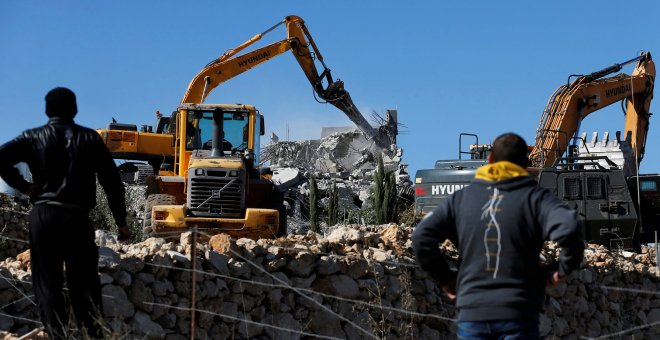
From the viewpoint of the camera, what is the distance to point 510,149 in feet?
17.3

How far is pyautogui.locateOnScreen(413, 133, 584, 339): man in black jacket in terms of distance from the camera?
16.5ft

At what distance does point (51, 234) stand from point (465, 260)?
98.2 inches

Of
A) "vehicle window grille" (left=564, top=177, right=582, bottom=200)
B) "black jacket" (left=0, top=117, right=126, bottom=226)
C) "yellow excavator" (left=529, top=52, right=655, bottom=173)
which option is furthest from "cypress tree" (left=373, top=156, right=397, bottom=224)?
"black jacket" (left=0, top=117, right=126, bottom=226)

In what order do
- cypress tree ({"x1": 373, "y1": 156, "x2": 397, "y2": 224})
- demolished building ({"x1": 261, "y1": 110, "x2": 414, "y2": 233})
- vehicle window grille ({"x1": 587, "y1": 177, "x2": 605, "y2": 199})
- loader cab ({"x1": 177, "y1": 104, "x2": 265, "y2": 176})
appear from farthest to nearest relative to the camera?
demolished building ({"x1": 261, "y1": 110, "x2": 414, "y2": 233}) < cypress tree ({"x1": 373, "y1": 156, "x2": 397, "y2": 224}) < vehicle window grille ({"x1": 587, "y1": 177, "x2": 605, "y2": 199}) < loader cab ({"x1": 177, "y1": 104, "x2": 265, "y2": 176})

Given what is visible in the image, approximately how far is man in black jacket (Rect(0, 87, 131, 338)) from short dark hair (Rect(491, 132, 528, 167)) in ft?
8.17

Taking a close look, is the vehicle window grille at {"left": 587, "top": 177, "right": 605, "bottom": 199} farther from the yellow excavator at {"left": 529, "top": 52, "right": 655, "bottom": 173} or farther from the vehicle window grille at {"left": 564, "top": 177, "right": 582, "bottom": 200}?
the yellow excavator at {"left": 529, "top": 52, "right": 655, "bottom": 173}

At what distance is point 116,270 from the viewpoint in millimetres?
8852

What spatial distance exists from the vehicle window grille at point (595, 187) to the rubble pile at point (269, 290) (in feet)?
14.8

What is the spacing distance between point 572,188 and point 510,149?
13.2 m

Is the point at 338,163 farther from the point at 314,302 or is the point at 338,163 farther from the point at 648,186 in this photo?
the point at 314,302

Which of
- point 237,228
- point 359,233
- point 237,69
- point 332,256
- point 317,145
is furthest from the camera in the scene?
point 317,145

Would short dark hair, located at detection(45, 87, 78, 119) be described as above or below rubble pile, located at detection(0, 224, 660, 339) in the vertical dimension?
above

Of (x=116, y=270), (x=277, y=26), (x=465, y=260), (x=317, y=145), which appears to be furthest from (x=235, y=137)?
(x=317, y=145)

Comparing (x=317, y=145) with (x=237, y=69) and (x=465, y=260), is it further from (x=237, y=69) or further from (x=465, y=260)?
(x=465, y=260)
